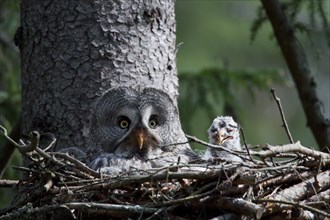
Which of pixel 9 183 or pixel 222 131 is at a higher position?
pixel 222 131

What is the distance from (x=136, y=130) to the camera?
697 cm

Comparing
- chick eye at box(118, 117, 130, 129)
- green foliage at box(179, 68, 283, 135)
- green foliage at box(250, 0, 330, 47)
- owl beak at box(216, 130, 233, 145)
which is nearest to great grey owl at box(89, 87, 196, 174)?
chick eye at box(118, 117, 130, 129)

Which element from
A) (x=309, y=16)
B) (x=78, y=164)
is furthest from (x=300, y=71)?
(x=78, y=164)

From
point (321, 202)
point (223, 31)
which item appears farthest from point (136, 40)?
point (223, 31)

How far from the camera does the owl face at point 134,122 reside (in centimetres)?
682

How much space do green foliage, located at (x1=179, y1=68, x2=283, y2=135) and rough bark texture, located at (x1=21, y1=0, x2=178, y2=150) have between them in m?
1.87

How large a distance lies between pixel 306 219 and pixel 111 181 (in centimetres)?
112

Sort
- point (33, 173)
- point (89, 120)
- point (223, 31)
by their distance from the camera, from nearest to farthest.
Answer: point (33, 173) → point (89, 120) → point (223, 31)

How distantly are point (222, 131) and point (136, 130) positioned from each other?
72 centimetres

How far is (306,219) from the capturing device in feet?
18.9

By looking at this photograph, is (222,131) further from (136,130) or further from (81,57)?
(81,57)

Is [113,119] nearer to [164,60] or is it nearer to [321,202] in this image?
[164,60]

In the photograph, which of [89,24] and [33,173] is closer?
[33,173]

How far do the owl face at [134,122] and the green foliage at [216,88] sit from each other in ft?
5.75
